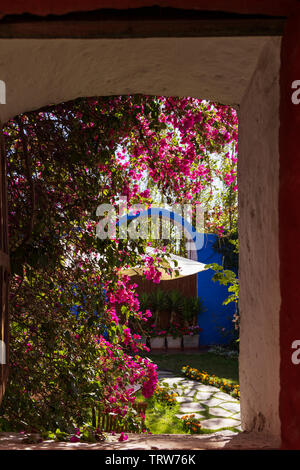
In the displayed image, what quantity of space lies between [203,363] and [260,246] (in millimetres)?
6623

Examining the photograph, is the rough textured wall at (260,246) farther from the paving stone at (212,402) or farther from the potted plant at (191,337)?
the potted plant at (191,337)

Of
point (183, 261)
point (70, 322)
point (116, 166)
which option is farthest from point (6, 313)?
point (183, 261)

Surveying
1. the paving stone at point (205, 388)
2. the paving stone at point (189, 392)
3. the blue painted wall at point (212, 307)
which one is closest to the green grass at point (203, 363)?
the paving stone at point (205, 388)

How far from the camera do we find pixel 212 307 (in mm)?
10172

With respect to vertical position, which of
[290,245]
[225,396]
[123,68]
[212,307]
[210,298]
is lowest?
[225,396]

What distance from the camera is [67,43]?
1.58m

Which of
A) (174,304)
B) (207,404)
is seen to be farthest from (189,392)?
(174,304)

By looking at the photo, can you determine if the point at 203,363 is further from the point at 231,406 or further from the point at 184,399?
the point at 231,406

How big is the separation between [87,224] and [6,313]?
4.23 feet

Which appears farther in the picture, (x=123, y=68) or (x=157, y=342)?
(x=157, y=342)

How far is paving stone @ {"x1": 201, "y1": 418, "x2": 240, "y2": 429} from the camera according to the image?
4750 millimetres

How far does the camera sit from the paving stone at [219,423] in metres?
4.75

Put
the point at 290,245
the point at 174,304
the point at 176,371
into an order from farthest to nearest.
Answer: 1. the point at 174,304
2. the point at 176,371
3. the point at 290,245
